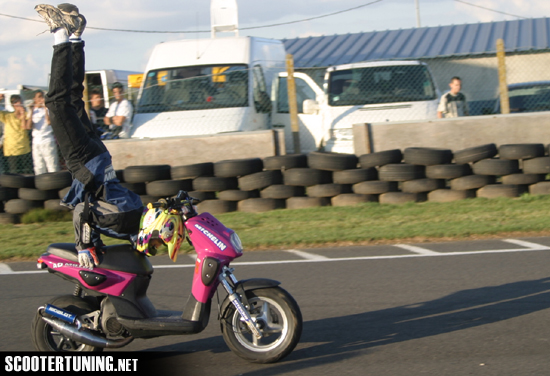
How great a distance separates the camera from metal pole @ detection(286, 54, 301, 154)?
11.3 m

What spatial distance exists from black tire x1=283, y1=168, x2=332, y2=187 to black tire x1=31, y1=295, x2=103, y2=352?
571 centimetres

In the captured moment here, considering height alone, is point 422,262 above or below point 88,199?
below

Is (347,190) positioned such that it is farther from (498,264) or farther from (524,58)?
(524,58)

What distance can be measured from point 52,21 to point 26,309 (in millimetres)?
2698

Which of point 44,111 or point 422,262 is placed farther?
point 44,111

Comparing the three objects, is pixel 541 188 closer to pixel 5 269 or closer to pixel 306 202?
pixel 306 202

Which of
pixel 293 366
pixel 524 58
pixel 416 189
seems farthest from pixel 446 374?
pixel 524 58

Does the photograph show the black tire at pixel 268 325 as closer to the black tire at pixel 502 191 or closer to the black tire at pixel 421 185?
the black tire at pixel 421 185

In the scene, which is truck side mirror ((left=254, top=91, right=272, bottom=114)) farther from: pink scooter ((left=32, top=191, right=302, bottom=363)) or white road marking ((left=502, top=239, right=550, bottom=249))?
Answer: pink scooter ((left=32, top=191, right=302, bottom=363))

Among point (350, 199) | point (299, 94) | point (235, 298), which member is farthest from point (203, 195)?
point (235, 298)

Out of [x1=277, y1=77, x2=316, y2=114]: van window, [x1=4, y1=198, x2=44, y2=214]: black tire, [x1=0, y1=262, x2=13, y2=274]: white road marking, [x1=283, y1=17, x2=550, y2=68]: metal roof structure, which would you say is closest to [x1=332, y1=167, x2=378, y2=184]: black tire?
[x1=277, y1=77, x2=316, y2=114]: van window

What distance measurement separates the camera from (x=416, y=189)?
32.1 ft

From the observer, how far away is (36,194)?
9984 millimetres

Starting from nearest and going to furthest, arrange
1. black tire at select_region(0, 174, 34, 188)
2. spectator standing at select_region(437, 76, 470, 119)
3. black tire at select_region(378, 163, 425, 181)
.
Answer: black tire at select_region(378, 163, 425, 181) < black tire at select_region(0, 174, 34, 188) < spectator standing at select_region(437, 76, 470, 119)
